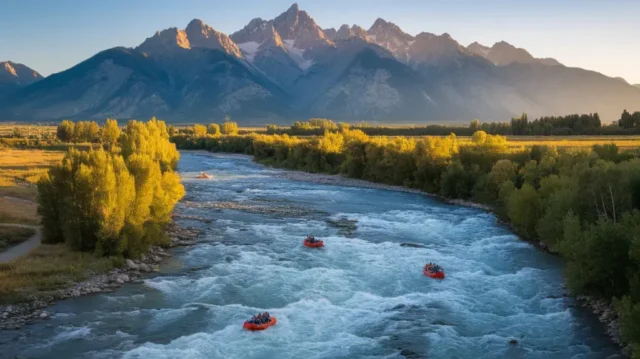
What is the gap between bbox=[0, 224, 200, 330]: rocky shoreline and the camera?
24.0 meters

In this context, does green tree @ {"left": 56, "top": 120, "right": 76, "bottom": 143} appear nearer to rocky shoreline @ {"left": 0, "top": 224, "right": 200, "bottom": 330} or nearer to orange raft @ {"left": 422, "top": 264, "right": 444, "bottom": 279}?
rocky shoreline @ {"left": 0, "top": 224, "right": 200, "bottom": 330}

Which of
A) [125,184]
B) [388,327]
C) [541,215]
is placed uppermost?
[125,184]

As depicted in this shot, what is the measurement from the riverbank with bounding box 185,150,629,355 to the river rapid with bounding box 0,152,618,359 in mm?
498

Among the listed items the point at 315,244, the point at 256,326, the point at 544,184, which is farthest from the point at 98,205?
the point at 544,184

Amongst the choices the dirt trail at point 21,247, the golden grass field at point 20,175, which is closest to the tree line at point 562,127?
the golden grass field at point 20,175

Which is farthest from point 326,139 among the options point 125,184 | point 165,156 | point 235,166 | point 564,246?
point 564,246

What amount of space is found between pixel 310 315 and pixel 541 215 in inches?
901

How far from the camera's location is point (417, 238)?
4159 centimetres

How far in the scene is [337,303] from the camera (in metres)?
27.0

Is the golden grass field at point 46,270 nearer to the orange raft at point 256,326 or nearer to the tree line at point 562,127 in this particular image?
the orange raft at point 256,326

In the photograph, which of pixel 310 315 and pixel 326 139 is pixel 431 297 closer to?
pixel 310 315

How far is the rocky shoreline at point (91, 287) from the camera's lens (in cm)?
2402

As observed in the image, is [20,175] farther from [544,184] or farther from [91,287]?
[544,184]

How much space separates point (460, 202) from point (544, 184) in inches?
748
